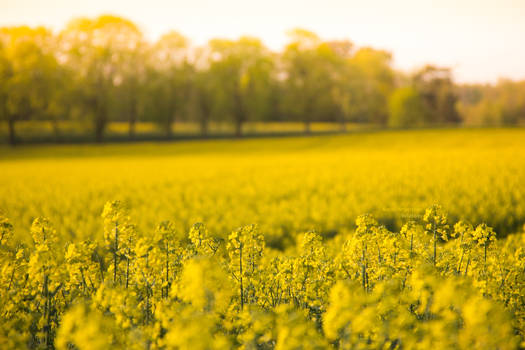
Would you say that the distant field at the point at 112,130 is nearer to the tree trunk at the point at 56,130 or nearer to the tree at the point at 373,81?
the tree trunk at the point at 56,130

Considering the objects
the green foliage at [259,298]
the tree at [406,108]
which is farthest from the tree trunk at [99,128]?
the tree at [406,108]

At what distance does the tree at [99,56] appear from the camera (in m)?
42.3

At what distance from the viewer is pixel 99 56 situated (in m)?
42.5

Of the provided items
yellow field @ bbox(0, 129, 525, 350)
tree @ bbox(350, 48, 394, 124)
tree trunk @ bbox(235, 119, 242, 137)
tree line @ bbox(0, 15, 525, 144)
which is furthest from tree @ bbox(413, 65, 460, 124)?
yellow field @ bbox(0, 129, 525, 350)

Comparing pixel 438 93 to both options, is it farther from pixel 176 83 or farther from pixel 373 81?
pixel 176 83

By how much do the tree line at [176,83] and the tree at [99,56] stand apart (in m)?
0.12

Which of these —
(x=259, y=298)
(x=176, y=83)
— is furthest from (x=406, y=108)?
(x=259, y=298)

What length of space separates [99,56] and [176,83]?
380 inches

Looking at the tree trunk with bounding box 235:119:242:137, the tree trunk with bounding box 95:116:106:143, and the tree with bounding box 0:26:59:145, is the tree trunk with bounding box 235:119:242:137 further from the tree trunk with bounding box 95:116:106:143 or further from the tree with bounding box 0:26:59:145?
the tree with bounding box 0:26:59:145

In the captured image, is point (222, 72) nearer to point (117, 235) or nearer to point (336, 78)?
point (336, 78)

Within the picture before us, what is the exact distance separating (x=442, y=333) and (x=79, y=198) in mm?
11421

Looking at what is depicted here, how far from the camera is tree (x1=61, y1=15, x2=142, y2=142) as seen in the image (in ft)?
139

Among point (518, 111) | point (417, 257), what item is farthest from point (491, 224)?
point (518, 111)

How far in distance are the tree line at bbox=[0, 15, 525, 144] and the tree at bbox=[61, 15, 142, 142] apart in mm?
119
